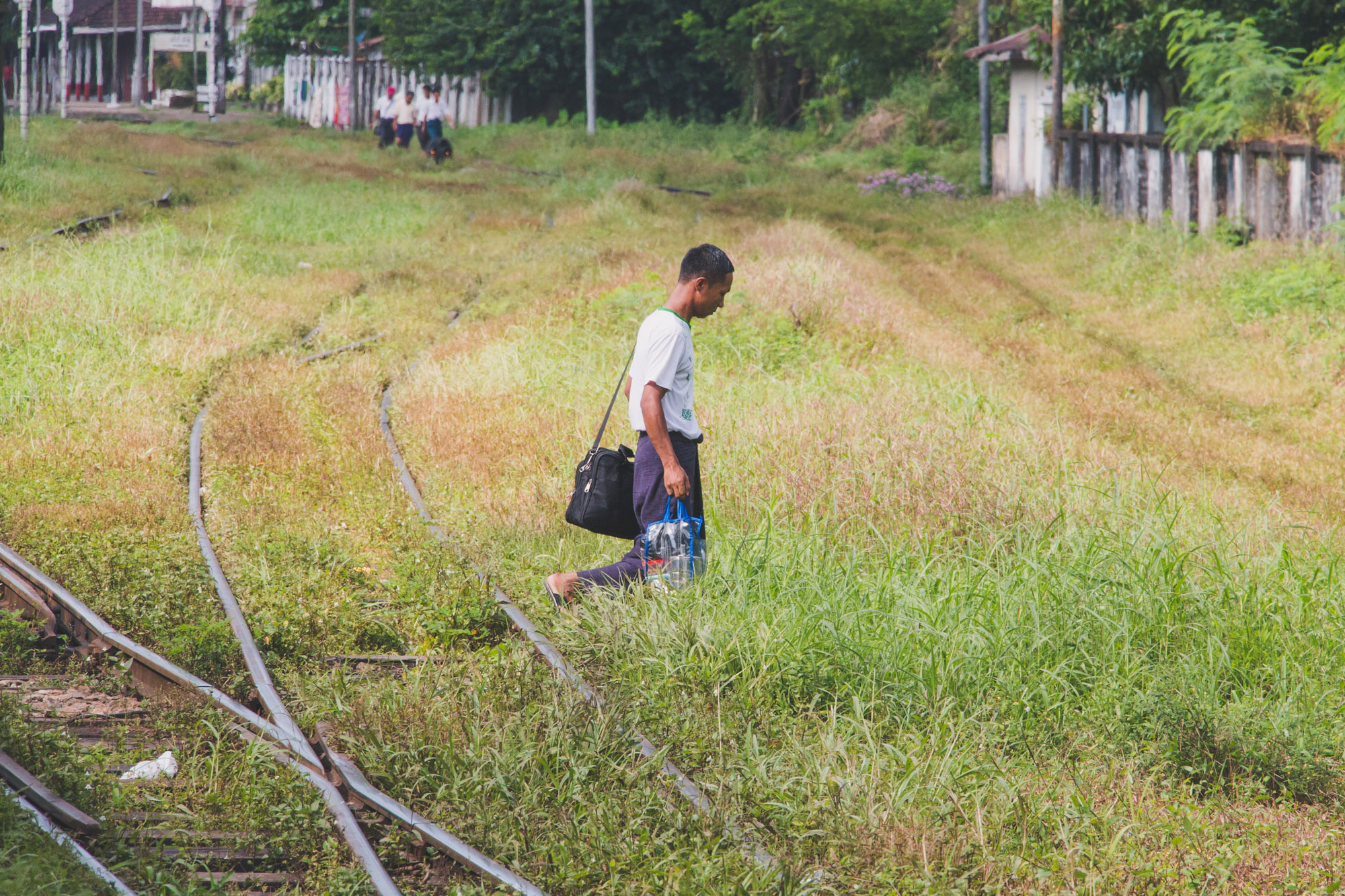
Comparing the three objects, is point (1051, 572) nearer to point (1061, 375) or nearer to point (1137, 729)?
point (1137, 729)

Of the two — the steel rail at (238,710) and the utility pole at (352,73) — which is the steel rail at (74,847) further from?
the utility pole at (352,73)

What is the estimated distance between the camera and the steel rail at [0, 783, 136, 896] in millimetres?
3770

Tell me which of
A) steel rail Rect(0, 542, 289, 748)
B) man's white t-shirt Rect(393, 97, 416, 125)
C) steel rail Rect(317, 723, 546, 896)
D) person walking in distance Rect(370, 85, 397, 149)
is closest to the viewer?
steel rail Rect(317, 723, 546, 896)

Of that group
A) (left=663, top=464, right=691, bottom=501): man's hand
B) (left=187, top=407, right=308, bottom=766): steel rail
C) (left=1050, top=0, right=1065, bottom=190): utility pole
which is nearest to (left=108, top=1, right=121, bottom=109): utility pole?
(left=1050, top=0, right=1065, bottom=190): utility pole

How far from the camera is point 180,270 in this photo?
1394 cm

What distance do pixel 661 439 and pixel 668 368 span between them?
30 centimetres

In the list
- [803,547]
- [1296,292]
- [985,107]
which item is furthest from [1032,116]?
[803,547]

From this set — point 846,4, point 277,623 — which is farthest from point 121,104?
point 277,623

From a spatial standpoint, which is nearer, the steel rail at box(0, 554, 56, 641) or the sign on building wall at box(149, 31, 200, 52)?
the steel rail at box(0, 554, 56, 641)

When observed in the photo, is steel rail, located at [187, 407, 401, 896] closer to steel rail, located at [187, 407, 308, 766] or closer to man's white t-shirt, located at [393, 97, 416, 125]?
steel rail, located at [187, 407, 308, 766]

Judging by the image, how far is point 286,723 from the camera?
4828 millimetres

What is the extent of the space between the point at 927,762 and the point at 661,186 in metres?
23.1

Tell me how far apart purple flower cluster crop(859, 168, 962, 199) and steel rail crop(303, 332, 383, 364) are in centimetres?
1572

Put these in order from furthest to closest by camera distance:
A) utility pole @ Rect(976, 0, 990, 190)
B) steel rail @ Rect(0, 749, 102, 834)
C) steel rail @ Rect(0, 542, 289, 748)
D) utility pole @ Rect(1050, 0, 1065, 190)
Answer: utility pole @ Rect(976, 0, 990, 190)
utility pole @ Rect(1050, 0, 1065, 190)
steel rail @ Rect(0, 542, 289, 748)
steel rail @ Rect(0, 749, 102, 834)
